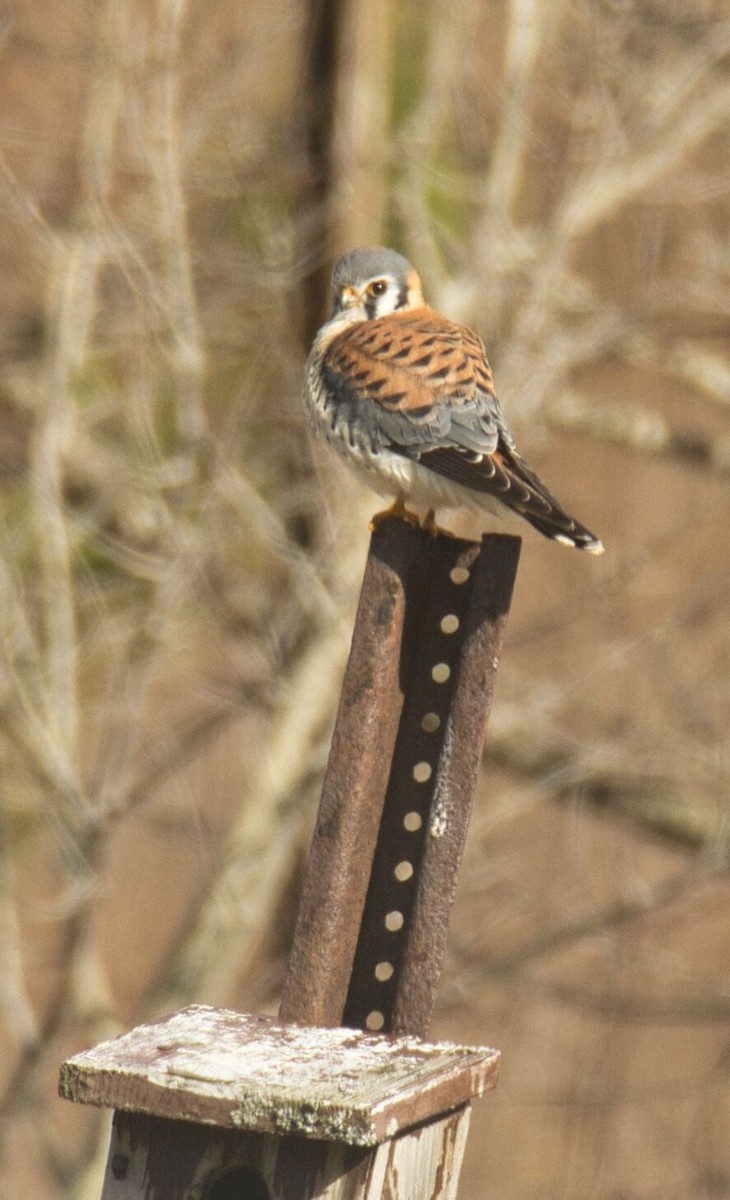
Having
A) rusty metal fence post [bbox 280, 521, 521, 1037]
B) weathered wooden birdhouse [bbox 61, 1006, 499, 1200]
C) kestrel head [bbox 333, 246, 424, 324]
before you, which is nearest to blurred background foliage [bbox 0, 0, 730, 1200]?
kestrel head [bbox 333, 246, 424, 324]

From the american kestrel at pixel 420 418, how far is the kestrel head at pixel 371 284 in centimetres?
26

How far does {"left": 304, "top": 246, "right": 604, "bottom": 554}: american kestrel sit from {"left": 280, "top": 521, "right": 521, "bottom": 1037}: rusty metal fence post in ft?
1.28

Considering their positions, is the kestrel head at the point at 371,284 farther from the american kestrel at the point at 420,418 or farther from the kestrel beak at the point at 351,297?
the american kestrel at the point at 420,418

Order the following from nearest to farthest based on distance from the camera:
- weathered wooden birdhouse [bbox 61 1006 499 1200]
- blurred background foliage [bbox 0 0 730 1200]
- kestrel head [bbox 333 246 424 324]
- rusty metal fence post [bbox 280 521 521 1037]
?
weathered wooden birdhouse [bbox 61 1006 499 1200]
rusty metal fence post [bbox 280 521 521 1037]
kestrel head [bbox 333 246 424 324]
blurred background foliage [bbox 0 0 730 1200]

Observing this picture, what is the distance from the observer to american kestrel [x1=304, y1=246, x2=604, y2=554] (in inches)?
102

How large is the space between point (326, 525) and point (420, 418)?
212 centimetres

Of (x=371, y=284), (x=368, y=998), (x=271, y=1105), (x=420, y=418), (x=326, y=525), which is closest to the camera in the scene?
(x=271, y=1105)

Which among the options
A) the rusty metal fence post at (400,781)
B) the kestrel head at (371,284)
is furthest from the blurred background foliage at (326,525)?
the rusty metal fence post at (400,781)

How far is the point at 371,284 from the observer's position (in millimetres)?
3477

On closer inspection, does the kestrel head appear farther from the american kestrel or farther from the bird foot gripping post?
the bird foot gripping post

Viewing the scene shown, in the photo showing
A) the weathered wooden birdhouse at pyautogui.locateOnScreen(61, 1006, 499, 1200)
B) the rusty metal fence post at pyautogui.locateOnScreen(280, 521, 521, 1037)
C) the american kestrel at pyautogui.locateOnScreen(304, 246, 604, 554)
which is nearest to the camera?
the weathered wooden birdhouse at pyautogui.locateOnScreen(61, 1006, 499, 1200)

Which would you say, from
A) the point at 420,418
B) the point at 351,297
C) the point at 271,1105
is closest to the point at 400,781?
the point at 271,1105

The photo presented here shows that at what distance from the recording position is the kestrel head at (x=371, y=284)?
3439 millimetres

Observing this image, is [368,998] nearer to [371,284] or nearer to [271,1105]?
[271,1105]
